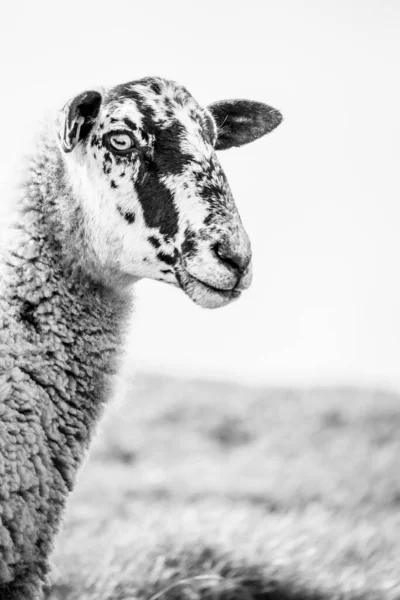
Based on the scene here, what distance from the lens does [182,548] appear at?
466 cm

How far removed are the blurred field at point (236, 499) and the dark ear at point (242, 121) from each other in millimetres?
1589

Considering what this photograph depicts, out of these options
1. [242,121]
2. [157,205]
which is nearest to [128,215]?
[157,205]

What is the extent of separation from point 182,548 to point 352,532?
1644 millimetres

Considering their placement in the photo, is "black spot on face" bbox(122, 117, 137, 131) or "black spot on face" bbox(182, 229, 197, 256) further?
"black spot on face" bbox(122, 117, 137, 131)

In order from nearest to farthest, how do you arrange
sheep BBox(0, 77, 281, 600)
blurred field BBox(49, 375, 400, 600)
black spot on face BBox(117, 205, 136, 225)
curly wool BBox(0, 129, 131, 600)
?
1. curly wool BBox(0, 129, 131, 600)
2. sheep BBox(0, 77, 281, 600)
3. black spot on face BBox(117, 205, 136, 225)
4. blurred field BBox(49, 375, 400, 600)

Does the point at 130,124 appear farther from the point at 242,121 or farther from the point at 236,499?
the point at 236,499

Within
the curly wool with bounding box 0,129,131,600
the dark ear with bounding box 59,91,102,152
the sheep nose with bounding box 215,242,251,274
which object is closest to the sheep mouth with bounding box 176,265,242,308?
the sheep nose with bounding box 215,242,251,274

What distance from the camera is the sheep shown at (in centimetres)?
327

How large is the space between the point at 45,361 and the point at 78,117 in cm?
108

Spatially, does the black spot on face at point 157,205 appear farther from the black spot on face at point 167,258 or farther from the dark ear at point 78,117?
the dark ear at point 78,117

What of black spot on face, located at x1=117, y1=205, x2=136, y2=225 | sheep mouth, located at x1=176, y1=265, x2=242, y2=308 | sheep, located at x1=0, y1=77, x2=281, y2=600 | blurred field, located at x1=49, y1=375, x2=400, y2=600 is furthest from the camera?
blurred field, located at x1=49, y1=375, x2=400, y2=600

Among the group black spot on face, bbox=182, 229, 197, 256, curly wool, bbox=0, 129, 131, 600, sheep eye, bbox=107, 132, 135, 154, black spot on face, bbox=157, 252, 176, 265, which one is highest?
A: sheep eye, bbox=107, 132, 135, 154

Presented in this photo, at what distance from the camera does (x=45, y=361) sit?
3373 millimetres

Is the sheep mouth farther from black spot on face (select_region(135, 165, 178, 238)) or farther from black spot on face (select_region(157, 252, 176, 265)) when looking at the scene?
black spot on face (select_region(135, 165, 178, 238))
